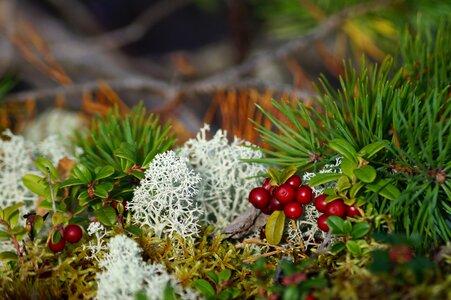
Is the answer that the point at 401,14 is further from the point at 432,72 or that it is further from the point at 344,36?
the point at 432,72

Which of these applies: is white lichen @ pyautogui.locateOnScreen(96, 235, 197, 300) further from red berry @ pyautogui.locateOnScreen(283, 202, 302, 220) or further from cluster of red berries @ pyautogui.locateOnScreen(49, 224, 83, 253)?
red berry @ pyautogui.locateOnScreen(283, 202, 302, 220)

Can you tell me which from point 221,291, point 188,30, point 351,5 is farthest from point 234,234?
point 188,30

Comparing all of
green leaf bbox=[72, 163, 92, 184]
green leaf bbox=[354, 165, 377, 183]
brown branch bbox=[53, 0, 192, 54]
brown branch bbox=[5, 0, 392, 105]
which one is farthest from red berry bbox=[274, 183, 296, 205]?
brown branch bbox=[53, 0, 192, 54]

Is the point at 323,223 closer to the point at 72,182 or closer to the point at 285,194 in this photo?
the point at 285,194

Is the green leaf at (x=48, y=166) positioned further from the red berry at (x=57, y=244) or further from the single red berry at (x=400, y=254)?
the single red berry at (x=400, y=254)

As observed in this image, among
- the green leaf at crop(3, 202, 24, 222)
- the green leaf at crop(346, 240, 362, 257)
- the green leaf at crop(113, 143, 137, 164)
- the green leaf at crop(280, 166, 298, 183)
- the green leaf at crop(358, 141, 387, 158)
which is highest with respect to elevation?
the green leaf at crop(113, 143, 137, 164)

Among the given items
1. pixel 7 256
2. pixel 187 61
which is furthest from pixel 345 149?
pixel 187 61

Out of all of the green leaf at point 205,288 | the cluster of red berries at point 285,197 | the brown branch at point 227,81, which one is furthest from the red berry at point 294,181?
the brown branch at point 227,81
